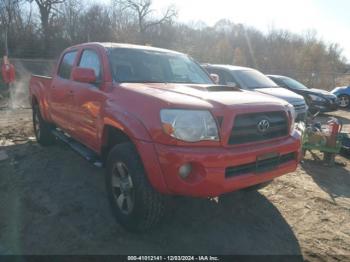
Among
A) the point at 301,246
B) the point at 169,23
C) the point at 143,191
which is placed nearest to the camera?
the point at 143,191

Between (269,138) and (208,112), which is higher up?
(208,112)

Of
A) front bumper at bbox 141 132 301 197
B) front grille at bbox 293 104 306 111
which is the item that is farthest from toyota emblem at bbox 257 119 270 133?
front grille at bbox 293 104 306 111

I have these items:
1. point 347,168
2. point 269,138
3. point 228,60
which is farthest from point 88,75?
point 228,60

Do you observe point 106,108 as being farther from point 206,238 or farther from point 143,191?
point 206,238

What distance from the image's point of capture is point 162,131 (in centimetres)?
280

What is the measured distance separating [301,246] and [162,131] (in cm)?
176

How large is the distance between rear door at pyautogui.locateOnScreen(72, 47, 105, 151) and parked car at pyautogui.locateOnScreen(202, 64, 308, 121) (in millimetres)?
4466

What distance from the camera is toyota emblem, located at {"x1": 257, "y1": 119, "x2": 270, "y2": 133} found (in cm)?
312

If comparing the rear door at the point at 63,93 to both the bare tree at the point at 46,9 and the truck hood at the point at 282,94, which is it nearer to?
the truck hood at the point at 282,94

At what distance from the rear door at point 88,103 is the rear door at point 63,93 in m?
0.25

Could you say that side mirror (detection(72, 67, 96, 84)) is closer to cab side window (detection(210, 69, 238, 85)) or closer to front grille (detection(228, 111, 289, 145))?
front grille (detection(228, 111, 289, 145))

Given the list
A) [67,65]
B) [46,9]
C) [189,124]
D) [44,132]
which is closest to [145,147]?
[189,124]

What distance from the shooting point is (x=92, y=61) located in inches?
172

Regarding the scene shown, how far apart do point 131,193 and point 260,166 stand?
4.16 ft
